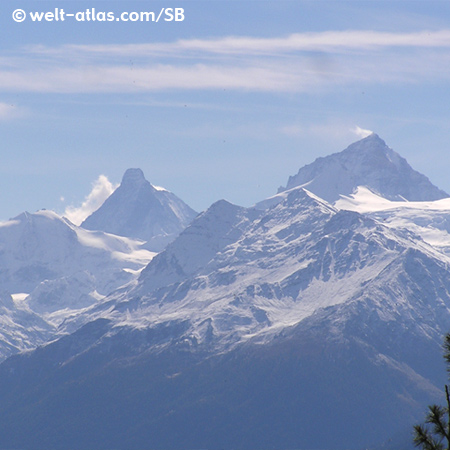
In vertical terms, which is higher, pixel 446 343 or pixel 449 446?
pixel 446 343

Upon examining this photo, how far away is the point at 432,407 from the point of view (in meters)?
52.6

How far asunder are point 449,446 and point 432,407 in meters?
1.73

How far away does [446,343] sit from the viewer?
175 feet

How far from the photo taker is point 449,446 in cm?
5238

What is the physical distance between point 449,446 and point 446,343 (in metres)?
4.27

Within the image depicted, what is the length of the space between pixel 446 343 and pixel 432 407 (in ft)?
9.08
